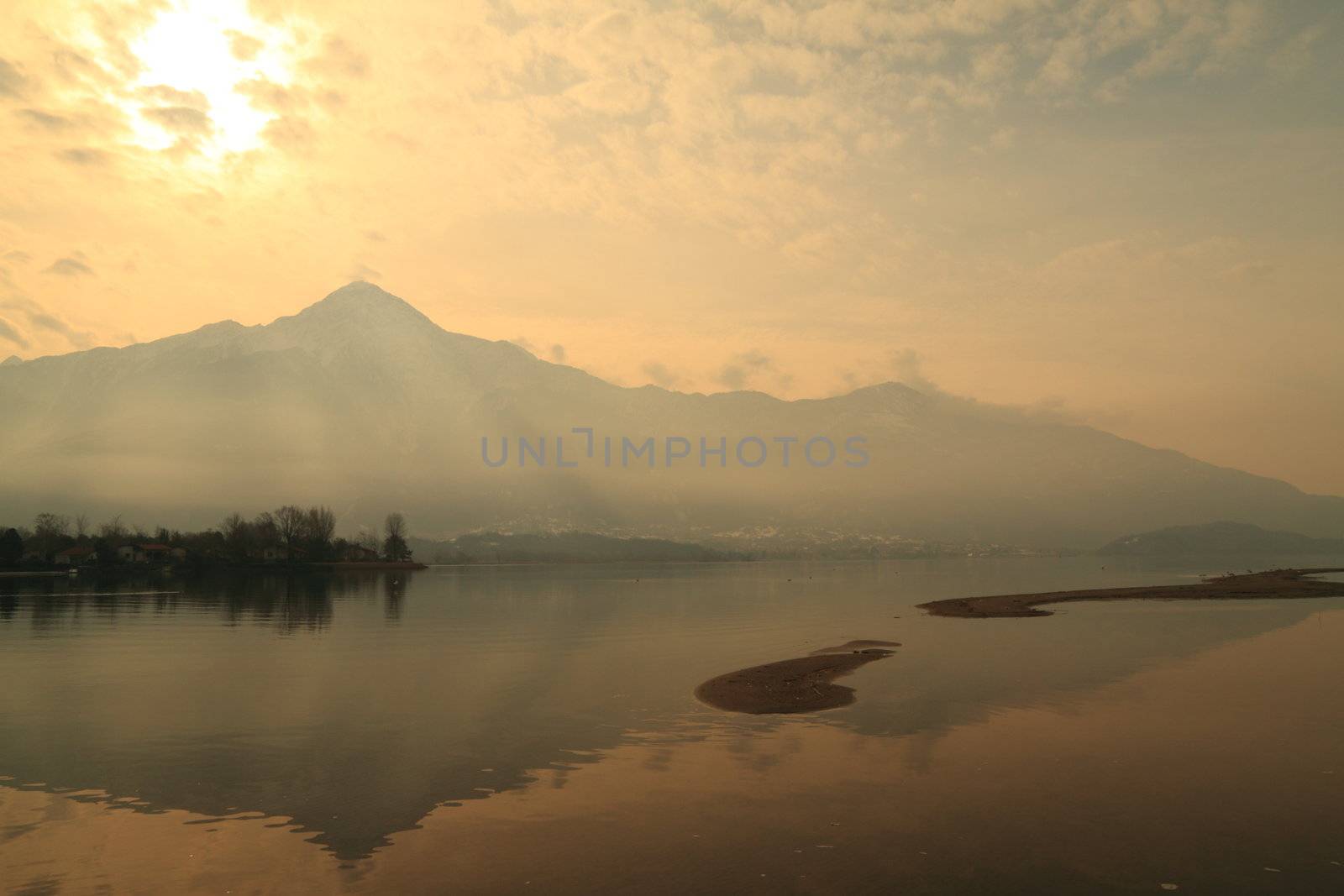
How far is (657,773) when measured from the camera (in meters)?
27.0

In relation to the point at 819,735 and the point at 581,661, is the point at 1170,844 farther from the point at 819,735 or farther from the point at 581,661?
the point at 581,661

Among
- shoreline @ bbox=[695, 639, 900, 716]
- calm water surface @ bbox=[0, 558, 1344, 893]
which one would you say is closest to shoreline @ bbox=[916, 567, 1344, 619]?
calm water surface @ bbox=[0, 558, 1344, 893]

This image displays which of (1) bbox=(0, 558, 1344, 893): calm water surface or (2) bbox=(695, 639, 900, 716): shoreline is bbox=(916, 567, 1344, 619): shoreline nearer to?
(1) bbox=(0, 558, 1344, 893): calm water surface

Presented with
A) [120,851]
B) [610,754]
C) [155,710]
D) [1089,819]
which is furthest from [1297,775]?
[155,710]

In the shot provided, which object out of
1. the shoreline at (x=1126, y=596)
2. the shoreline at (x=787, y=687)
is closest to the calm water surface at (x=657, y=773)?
the shoreline at (x=787, y=687)

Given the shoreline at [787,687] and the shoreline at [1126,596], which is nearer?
the shoreline at [787,687]

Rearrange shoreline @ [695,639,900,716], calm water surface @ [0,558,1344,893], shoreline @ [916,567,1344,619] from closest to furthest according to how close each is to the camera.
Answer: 1. calm water surface @ [0,558,1344,893]
2. shoreline @ [695,639,900,716]
3. shoreline @ [916,567,1344,619]

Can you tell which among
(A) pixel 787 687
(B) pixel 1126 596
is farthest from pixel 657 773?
(B) pixel 1126 596

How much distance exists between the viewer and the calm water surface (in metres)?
18.9

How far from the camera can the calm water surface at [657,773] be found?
18.9 m

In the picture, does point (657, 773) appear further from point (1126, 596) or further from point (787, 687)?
point (1126, 596)

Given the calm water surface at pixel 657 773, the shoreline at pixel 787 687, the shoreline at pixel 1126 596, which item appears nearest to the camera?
the calm water surface at pixel 657 773

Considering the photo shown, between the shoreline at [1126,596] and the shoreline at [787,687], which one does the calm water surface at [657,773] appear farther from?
the shoreline at [1126,596]

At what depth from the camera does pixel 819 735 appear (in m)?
32.5
